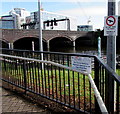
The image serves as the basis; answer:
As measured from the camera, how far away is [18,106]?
3.16 meters

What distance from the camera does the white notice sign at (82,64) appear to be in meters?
2.58

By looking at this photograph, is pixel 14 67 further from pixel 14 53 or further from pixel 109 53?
pixel 109 53

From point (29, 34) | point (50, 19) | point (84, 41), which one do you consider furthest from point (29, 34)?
point (84, 41)

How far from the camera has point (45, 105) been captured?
10.5 ft

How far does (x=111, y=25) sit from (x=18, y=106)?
2296 mm

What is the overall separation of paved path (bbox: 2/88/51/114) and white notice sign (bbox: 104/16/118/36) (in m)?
1.78

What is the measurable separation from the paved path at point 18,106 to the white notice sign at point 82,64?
3.28 ft

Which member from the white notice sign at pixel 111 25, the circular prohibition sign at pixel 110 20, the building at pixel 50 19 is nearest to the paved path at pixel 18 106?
the white notice sign at pixel 111 25

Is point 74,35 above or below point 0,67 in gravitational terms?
above

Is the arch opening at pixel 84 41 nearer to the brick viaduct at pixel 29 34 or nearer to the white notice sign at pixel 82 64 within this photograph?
the brick viaduct at pixel 29 34

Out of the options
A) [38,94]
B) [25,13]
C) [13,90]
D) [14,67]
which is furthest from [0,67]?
[25,13]

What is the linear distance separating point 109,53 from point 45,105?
1.58m

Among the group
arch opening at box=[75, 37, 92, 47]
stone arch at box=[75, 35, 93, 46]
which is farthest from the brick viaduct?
arch opening at box=[75, 37, 92, 47]

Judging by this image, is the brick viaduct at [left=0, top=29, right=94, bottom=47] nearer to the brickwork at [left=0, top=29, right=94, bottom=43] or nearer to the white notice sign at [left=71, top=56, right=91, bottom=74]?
the brickwork at [left=0, top=29, right=94, bottom=43]
